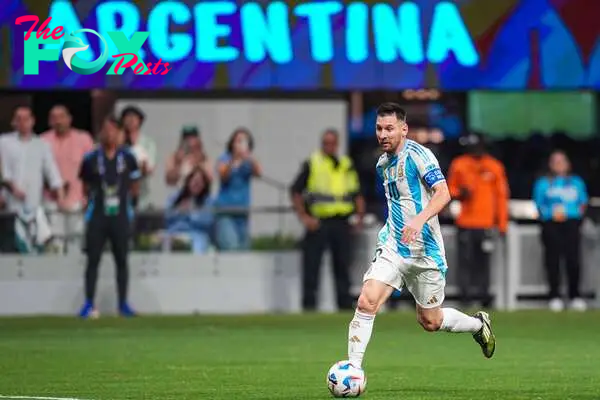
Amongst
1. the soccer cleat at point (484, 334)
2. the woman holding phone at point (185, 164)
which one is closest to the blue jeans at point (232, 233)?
the woman holding phone at point (185, 164)

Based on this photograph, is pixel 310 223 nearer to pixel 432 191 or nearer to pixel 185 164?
pixel 185 164

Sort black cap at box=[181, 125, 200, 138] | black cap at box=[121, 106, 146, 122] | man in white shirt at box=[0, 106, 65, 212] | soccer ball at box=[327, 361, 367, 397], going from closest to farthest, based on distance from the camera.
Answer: soccer ball at box=[327, 361, 367, 397], man in white shirt at box=[0, 106, 65, 212], black cap at box=[121, 106, 146, 122], black cap at box=[181, 125, 200, 138]

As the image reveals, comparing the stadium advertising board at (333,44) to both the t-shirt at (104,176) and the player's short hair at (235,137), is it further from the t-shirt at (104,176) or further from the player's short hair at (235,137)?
the t-shirt at (104,176)

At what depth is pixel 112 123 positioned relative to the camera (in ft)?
61.9

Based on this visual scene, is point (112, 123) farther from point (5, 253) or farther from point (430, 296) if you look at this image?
point (430, 296)

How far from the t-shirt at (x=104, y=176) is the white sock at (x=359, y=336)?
29.6ft

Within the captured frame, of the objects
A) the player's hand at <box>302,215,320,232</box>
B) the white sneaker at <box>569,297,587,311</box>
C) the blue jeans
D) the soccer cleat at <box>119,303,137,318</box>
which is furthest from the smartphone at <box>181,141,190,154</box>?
the white sneaker at <box>569,297,587,311</box>

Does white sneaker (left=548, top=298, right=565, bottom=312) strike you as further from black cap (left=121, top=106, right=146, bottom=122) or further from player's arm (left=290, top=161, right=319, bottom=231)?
black cap (left=121, top=106, right=146, bottom=122)

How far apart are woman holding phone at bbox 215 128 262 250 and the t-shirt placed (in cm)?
207

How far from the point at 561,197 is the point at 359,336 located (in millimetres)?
11041

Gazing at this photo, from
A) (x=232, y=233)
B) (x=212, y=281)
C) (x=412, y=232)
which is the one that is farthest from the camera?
(x=232, y=233)

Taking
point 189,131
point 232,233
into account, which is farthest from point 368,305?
point 189,131

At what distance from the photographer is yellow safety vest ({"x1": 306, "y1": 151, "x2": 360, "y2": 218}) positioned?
790 inches

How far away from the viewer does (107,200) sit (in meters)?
19.0
